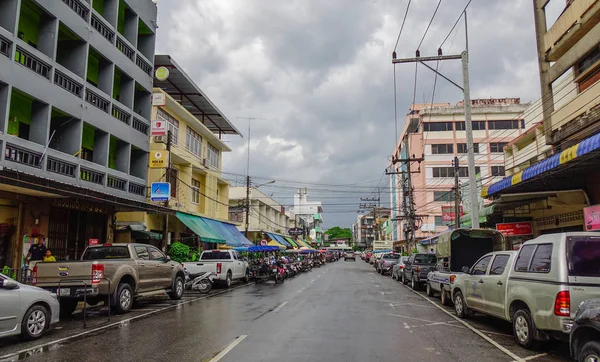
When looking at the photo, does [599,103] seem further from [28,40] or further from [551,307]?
[28,40]

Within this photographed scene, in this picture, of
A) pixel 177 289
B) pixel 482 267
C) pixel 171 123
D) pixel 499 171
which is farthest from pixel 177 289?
pixel 499 171

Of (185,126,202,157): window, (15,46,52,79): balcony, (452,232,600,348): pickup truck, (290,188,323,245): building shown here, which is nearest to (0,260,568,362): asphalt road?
(452,232,600,348): pickup truck

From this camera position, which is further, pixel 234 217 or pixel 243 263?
pixel 234 217

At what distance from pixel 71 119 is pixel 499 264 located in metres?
16.1

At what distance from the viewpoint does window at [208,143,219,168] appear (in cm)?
3441

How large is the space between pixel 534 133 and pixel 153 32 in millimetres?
25089

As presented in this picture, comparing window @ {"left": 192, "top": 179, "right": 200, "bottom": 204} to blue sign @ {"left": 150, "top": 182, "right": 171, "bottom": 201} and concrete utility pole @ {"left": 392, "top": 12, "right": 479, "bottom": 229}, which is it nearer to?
blue sign @ {"left": 150, "top": 182, "right": 171, "bottom": 201}

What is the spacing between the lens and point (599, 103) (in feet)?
47.7

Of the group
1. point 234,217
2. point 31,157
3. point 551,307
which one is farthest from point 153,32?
point 234,217

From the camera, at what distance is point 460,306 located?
1173cm

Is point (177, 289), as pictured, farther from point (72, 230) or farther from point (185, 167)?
point (185, 167)

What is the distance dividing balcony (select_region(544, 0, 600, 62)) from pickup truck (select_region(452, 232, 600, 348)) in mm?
11169

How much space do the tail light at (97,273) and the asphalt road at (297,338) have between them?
1.23 meters

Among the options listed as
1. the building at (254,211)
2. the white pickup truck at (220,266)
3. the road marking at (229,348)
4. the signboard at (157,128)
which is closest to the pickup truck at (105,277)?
the road marking at (229,348)
